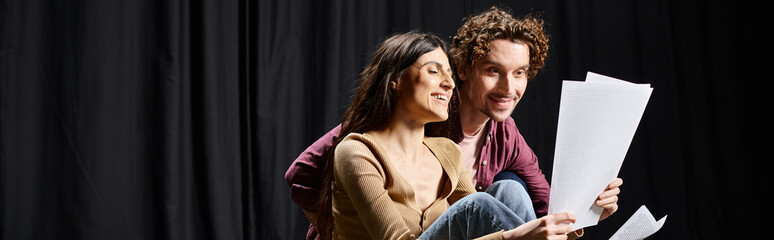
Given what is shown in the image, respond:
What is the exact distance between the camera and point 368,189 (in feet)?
4.15

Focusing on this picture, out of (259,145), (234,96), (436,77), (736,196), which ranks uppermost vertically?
(436,77)

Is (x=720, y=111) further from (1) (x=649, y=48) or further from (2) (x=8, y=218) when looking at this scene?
(2) (x=8, y=218)

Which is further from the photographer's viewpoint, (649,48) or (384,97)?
(649,48)

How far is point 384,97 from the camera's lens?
4.56 ft

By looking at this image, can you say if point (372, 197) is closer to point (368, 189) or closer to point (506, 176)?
point (368, 189)

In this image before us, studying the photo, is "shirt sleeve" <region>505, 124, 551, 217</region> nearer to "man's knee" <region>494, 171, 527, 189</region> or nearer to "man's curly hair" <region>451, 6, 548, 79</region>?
"man's knee" <region>494, 171, 527, 189</region>

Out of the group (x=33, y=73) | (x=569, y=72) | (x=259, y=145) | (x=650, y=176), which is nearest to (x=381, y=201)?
(x=259, y=145)

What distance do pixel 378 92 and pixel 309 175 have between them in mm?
370

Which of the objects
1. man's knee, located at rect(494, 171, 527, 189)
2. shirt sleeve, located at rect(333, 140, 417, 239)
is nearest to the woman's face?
shirt sleeve, located at rect(333, 140, 417, 239)

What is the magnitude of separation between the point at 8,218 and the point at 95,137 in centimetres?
35

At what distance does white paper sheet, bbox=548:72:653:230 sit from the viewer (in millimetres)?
1249

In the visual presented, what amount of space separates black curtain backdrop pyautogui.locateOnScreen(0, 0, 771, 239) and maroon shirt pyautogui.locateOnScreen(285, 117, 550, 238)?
2.62ft

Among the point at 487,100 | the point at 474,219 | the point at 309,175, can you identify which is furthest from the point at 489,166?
the point at 474,219

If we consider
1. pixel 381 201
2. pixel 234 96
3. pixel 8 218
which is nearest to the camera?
pixel 381 201
